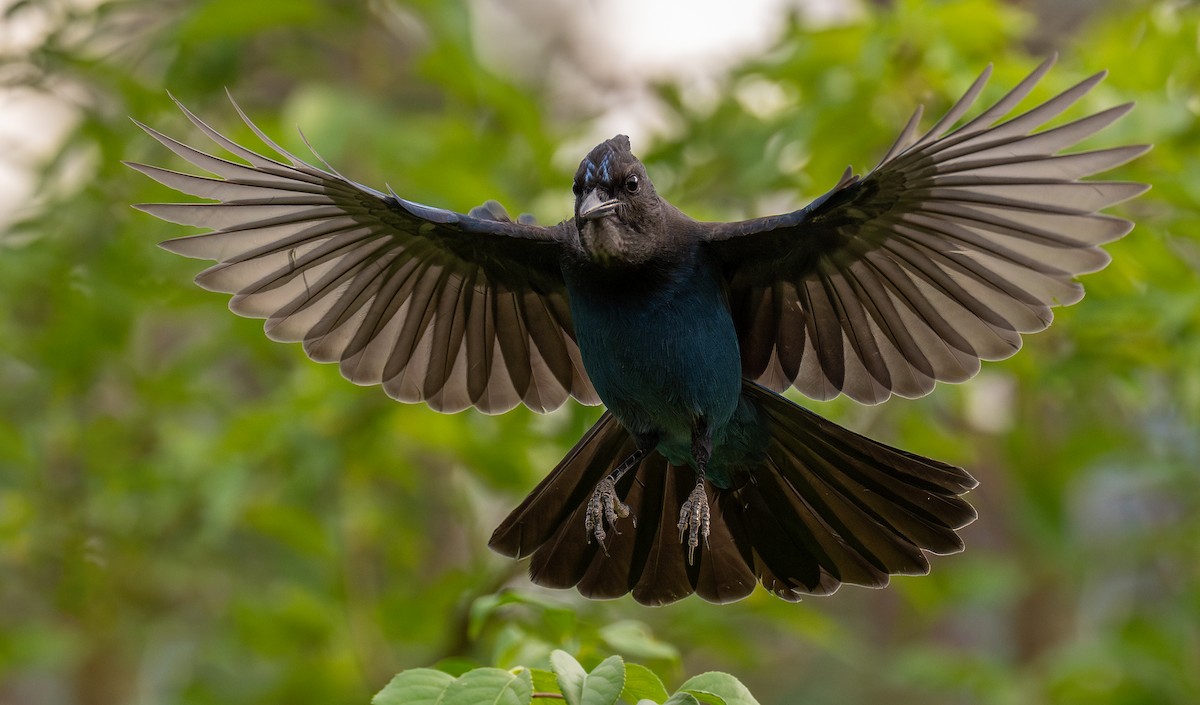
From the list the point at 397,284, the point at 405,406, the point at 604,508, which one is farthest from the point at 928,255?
the point at 405,406

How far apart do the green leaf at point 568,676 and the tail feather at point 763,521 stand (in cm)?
124

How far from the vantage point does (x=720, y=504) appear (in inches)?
142

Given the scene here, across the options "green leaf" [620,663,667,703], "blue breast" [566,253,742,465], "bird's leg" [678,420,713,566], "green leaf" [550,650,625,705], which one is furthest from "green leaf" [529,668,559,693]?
"blue breast" [566,253,742,465]

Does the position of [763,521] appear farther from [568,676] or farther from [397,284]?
[568,676]

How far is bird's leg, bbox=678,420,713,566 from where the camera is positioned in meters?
3.07

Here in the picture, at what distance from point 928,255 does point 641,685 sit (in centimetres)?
136

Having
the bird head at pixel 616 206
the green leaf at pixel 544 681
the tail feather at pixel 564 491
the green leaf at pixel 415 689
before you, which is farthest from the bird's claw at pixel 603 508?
the green leaf at pixel 415 689

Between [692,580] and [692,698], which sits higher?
[692,580]

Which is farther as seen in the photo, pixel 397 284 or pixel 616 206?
pixel 397 284

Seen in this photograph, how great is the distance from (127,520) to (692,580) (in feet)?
9.13

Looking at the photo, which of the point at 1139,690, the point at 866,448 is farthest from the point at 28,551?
the point at 1139,690

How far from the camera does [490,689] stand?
2.23 meters

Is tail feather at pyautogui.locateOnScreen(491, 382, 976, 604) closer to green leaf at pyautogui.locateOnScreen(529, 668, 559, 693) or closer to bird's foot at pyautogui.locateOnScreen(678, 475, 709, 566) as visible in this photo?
bird's foot at pyautogui.locateOnScreen(678, 475, 709, 566)

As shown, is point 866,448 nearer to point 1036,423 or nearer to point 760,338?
point 760,338
